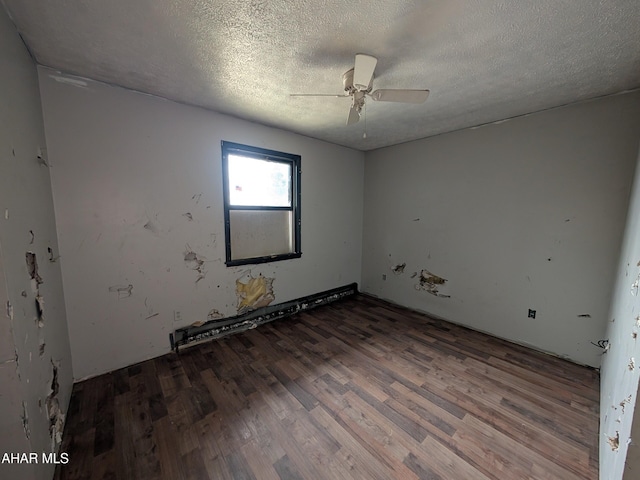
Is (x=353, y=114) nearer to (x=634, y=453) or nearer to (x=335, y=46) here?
(x=335, y=46)

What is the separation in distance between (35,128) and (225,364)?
221 centimetres

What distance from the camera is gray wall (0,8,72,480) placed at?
37.0 inches

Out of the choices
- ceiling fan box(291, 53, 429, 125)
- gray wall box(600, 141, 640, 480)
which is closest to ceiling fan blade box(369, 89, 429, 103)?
ceiling fan box(291, 53, 429, 125)

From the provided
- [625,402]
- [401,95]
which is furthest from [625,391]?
[401,95]

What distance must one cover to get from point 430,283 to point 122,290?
3.50 meters

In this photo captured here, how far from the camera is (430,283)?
3225mm

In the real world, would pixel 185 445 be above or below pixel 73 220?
below

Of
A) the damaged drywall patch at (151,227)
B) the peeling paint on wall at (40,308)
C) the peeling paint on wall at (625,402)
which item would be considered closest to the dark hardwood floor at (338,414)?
the peeling paint on wall at (625,402)

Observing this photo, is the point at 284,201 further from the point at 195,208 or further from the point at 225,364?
the point at 225,364

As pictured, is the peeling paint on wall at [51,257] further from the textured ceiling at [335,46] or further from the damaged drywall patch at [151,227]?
the textured ceiling at [335,46]

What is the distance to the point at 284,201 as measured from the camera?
3129 mm

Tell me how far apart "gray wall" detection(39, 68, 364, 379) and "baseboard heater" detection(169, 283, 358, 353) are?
96mm

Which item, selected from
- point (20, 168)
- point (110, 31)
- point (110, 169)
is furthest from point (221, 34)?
point (110, 169)

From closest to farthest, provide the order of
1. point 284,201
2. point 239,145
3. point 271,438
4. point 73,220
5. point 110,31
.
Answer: point 110,31, point 271,438, point 73,220, point 239,145, point 284,201
